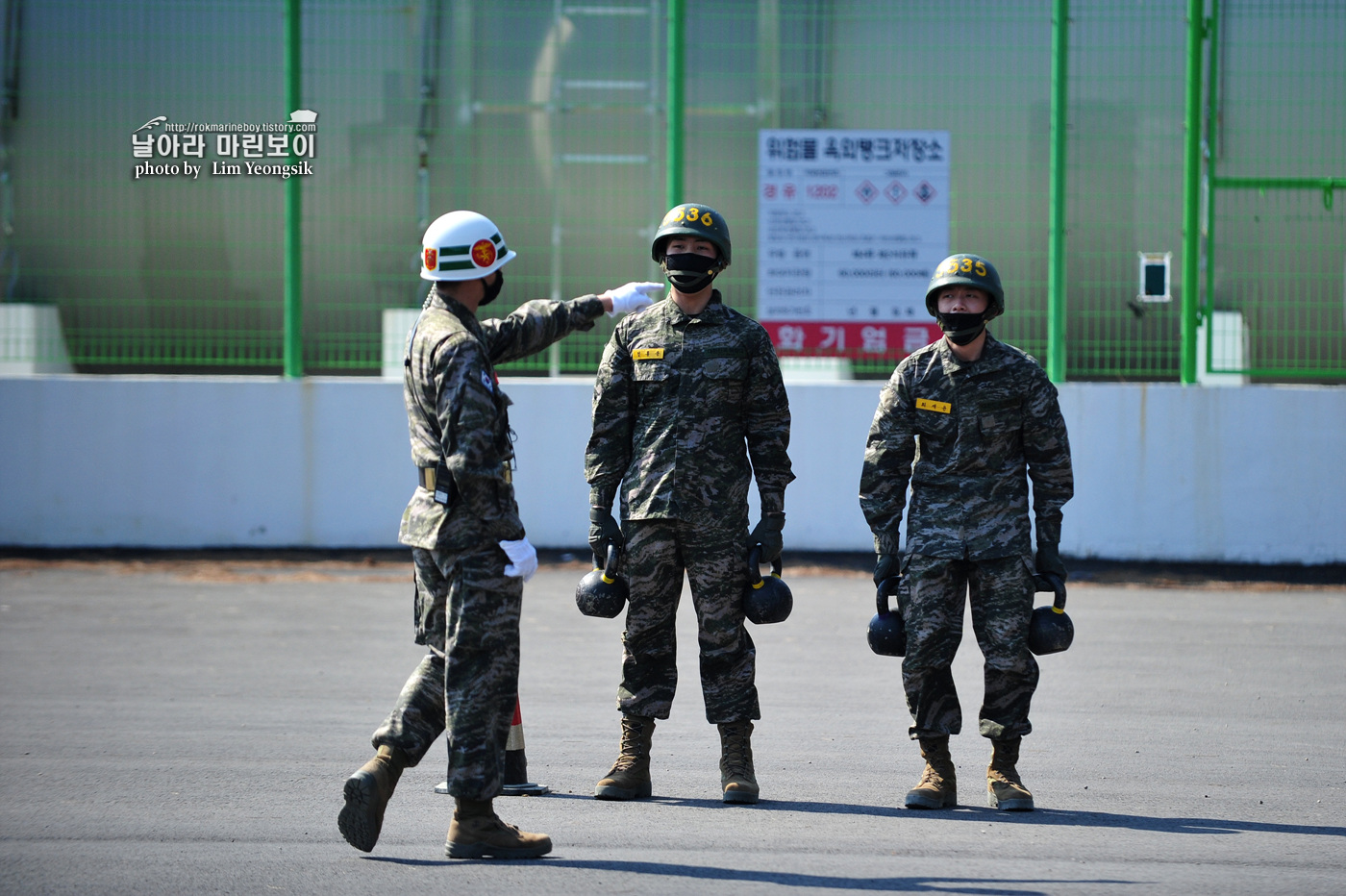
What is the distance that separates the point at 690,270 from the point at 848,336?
19.7ft

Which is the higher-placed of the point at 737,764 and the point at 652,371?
the point at 652,371

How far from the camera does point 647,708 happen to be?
17.0 ft

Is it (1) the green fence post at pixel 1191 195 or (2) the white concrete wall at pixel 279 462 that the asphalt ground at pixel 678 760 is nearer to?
(2) the white concrete wall at pixel 279 462

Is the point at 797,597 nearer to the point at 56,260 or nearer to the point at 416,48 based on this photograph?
the point at 416,48

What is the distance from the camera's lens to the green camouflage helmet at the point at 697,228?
207 inches

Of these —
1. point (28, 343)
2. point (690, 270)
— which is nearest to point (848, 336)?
point (690, 270)

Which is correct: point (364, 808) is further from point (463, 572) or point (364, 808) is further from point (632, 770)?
point (632, 770)

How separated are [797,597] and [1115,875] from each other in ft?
18.6

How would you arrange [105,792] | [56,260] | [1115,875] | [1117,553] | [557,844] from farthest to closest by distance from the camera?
1. [56,260]
2. [1117,553]
3. [105,792]
4. [557,844]
5. [1115,875]

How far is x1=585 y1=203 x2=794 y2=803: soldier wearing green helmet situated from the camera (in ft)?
17.0

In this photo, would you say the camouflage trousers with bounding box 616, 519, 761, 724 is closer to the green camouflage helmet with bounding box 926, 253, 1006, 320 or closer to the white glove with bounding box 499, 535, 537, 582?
the white glove with bounding box 499, 535, 537, 582

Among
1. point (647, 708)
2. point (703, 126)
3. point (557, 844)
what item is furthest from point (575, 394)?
point (557, 844)

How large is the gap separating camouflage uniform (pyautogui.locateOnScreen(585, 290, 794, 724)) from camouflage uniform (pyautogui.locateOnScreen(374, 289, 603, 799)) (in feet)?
2.60

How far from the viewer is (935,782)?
5031 millimetres
